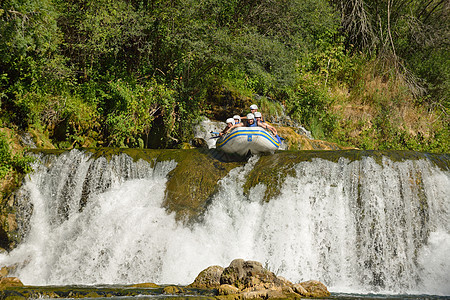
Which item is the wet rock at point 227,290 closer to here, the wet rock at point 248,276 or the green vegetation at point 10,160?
the wet rock at point 248,276

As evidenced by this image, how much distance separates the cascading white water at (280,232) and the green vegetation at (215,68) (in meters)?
3.21

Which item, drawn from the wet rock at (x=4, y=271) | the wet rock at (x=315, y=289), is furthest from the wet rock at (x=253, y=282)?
the wet rock at (x=4, y=271)

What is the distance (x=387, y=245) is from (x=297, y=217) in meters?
1.62

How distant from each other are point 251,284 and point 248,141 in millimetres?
4191

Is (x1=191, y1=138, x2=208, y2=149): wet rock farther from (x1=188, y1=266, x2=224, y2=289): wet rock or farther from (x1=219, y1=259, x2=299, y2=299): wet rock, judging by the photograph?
(x1=219, y1=259, x2=299, y2=299): wet rock

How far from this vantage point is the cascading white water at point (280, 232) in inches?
338

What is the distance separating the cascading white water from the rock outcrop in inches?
61.1

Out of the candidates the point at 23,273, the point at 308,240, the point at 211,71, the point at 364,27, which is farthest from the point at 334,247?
the point at 364,27

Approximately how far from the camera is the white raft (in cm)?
1016

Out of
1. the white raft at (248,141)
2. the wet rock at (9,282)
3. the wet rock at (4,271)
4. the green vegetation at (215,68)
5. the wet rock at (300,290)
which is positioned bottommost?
the wet rock at (9,282)

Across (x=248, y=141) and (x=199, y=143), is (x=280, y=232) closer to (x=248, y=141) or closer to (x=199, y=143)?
(x=248, y=141)

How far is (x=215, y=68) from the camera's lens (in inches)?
595

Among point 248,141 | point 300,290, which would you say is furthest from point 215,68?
point 300,290

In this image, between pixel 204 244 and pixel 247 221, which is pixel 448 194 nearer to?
pixel 247 221
